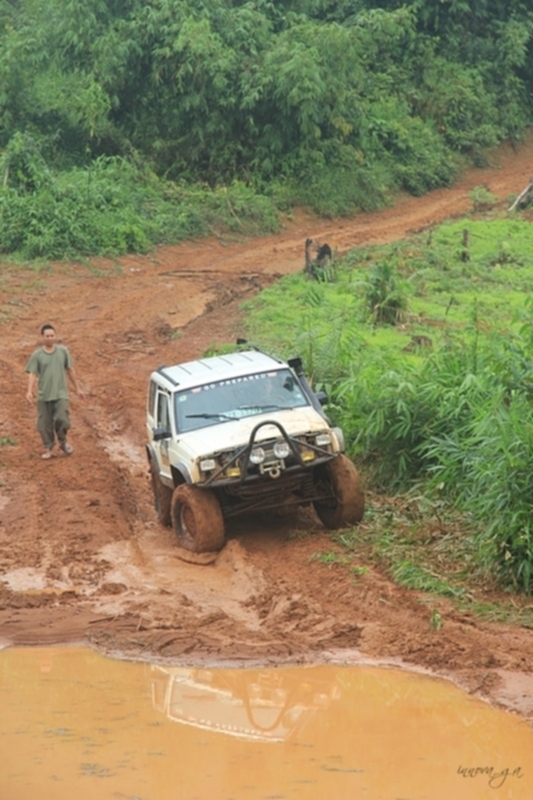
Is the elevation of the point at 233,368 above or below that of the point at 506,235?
above

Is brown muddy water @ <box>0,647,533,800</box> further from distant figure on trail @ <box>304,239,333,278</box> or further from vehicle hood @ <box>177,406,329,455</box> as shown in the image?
distant figure on trail @ <box>304,239,333,278</box>

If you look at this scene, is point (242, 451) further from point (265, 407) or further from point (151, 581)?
point (151, 581)

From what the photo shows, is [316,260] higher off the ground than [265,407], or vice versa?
[265,407]

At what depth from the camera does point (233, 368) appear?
38.9 feet

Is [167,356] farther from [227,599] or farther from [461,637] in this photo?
[461,637]

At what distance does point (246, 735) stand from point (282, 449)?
3.57 m

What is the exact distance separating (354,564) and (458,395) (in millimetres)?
2330

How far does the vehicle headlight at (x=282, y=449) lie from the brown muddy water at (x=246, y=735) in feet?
8.51

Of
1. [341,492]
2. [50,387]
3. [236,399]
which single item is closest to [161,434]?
[236,399]

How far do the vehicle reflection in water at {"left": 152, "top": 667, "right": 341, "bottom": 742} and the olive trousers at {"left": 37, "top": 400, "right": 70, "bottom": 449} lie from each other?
6.04 meters

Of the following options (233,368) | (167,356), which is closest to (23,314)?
(167,356)

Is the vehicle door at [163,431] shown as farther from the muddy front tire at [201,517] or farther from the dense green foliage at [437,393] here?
the dense green foliage at [437,393]

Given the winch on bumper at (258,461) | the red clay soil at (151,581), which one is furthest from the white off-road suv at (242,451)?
the red clay soil at (151,581)

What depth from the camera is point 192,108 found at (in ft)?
97.9
